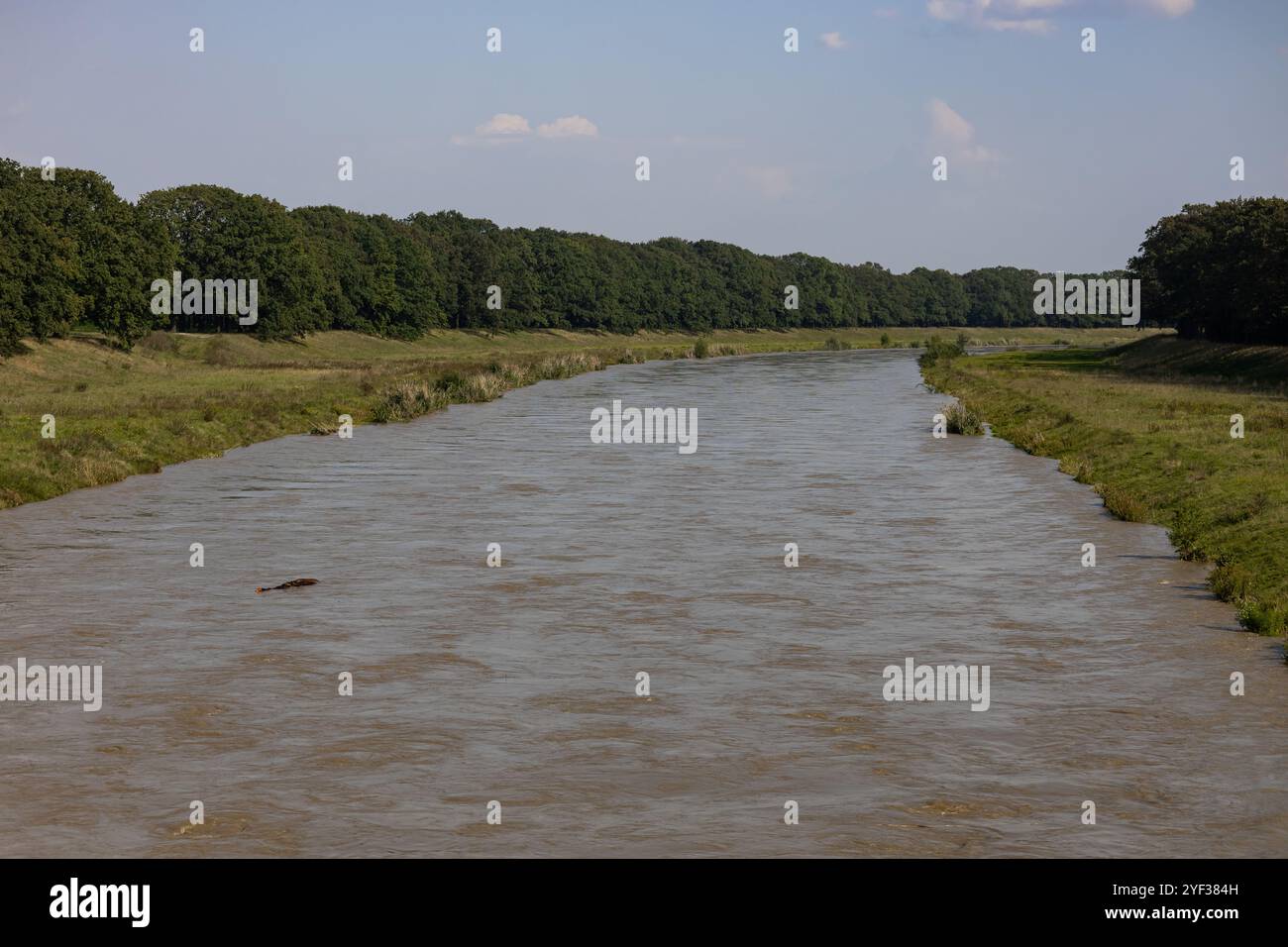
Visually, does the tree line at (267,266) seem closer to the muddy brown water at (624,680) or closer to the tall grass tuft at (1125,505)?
the muddy brown water at (624,680)

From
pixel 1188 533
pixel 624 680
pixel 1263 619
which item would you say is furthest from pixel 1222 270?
pixel 624 680

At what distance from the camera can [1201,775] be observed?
1337 cm

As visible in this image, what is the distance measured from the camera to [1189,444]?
38625 millimetres

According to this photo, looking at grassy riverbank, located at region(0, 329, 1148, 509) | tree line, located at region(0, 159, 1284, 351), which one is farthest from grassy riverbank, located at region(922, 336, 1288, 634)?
grassy riverbank, located at region(0, 329, 1148, 509)

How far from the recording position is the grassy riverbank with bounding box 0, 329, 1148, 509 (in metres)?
38.3

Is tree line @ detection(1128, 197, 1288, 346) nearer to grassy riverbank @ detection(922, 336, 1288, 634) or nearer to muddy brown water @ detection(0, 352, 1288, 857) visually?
grassy riverbank @ detection(922, 336, 1288, 634)

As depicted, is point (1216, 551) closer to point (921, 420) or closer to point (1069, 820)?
point (1069, 820)

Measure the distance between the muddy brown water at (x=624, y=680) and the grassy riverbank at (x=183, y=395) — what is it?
4767 millimetres

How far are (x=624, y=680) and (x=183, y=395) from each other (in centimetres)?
4683

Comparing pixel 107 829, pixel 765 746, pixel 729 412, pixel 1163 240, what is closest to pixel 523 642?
pixel 765 746

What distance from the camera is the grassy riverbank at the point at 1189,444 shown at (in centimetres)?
2359

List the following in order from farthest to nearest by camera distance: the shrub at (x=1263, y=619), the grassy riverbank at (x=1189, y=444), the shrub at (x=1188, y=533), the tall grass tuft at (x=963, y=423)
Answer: the tall grass tuft at (x=963, y=423) < the shrub at (x=1188, y=533) < the grassy riverbank at (x=1189, y=444) < the shrub at (x=1263, y=619)

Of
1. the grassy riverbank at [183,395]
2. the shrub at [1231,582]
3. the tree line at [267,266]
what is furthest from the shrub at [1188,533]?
the tree line at [267,266]

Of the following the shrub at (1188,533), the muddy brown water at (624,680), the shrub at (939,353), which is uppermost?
the shrub at (939,353)
